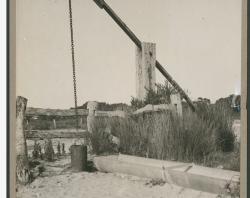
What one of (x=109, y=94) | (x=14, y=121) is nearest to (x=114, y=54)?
(x=109, y=94)

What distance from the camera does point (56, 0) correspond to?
102 cm

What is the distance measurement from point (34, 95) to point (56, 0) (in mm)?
237

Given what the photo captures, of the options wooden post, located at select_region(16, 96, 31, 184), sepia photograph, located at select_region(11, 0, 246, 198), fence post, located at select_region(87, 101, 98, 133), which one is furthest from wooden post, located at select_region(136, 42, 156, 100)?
wooden post, located at select_region(16, 96, 31, 184)

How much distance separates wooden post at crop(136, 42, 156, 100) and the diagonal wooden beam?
0.04 ft

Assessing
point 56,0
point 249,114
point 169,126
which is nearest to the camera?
point 249,114

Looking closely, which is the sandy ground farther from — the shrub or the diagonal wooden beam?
the diagonal wooden beam

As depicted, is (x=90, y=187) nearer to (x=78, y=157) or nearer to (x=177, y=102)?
(x=78, y=157)

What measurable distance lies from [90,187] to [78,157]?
75 mm

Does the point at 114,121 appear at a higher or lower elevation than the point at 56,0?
lower

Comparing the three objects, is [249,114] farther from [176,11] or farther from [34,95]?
[34,95]

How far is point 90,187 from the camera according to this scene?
0.98 m

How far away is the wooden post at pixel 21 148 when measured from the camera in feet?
3.41

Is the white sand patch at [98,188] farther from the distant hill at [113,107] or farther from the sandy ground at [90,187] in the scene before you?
the distant hill at [113,107]

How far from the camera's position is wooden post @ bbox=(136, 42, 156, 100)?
3.04 ft
